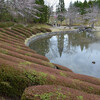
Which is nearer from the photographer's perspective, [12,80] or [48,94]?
[48,94]

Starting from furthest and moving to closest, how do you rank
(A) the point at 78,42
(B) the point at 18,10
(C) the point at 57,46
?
(B) the point at 18,10 → (A) the point at 78,42 → (C) the point at 57,46

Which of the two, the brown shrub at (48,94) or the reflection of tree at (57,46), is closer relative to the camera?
the brown shrub at (48,94)

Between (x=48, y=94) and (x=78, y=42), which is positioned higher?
(x=48, y=94)

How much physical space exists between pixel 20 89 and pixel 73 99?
5.76 ft

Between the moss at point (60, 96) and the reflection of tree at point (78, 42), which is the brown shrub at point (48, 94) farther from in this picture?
the reflection of tree at point (78, 42)

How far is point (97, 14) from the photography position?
44156 millimetres

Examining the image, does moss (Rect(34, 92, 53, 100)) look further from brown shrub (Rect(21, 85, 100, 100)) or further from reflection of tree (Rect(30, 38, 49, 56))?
reflection of tree (Rect(30, 38, 49, 56))

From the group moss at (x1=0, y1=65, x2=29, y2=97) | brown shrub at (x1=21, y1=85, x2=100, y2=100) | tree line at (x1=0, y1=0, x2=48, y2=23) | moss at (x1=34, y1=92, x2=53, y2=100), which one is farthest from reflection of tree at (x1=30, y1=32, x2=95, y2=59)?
moss at (x1=34, y1=92, x2=53, y2=100)

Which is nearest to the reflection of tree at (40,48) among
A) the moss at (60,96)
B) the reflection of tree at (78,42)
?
the reflection of tree at (78,42)

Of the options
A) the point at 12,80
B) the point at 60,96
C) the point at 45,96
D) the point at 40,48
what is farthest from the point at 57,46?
the point at 45,96

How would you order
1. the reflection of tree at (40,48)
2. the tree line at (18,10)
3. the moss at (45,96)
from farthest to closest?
the tree line at (18,10) → the reflection of tree at (40,48) → the moss at (45,96)

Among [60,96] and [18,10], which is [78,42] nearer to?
[18,10]

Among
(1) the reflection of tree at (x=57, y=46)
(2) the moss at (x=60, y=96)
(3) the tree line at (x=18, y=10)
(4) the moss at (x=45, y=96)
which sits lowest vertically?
(1) the reflection of tree at (x=57, y=46)

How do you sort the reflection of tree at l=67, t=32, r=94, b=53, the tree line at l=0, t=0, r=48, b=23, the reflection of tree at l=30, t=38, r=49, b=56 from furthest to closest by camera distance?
the tree line at l=0, t=0, r=48, b=23 < the reflection of tree at l=67, t=32, r=94, b=53 < the reflection of tree at l=30, t=38, r=49, b=56
